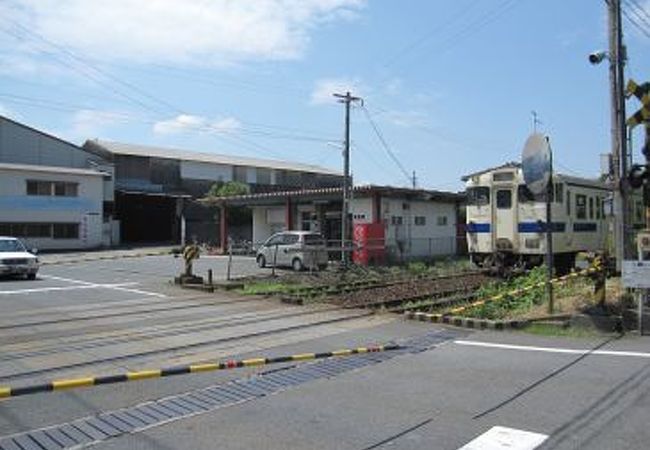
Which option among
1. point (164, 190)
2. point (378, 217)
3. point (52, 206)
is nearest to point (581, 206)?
point (378, 217)

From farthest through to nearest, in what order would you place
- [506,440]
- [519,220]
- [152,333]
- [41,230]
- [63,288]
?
[41,230]
[519,220]
[63,288]
[152,333]
[506,440]

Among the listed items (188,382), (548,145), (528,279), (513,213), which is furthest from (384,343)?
(513,213)

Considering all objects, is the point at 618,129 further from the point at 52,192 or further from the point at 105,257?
the point at 52,192

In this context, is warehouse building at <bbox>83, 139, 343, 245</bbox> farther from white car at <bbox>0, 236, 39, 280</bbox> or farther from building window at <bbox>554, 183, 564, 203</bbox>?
building window at <bbox>554, 183, 564, 203</bbox>

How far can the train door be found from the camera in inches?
934

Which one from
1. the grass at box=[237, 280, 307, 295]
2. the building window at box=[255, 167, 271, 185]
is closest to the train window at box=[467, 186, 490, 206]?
the grass at box=[237, 280, 307, 295]

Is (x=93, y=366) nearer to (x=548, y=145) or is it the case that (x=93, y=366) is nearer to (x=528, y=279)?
(x=548, y=145)

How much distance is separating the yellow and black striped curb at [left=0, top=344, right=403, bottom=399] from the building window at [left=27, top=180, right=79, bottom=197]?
44.3 m

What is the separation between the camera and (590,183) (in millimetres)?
26156

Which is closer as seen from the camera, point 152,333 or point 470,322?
point 152,333

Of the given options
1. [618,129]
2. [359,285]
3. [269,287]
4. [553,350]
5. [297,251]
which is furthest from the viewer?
[297,251]

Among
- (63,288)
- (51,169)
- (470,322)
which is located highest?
(51,169)

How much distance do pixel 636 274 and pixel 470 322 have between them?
2.89 m

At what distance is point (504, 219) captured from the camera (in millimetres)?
24016
